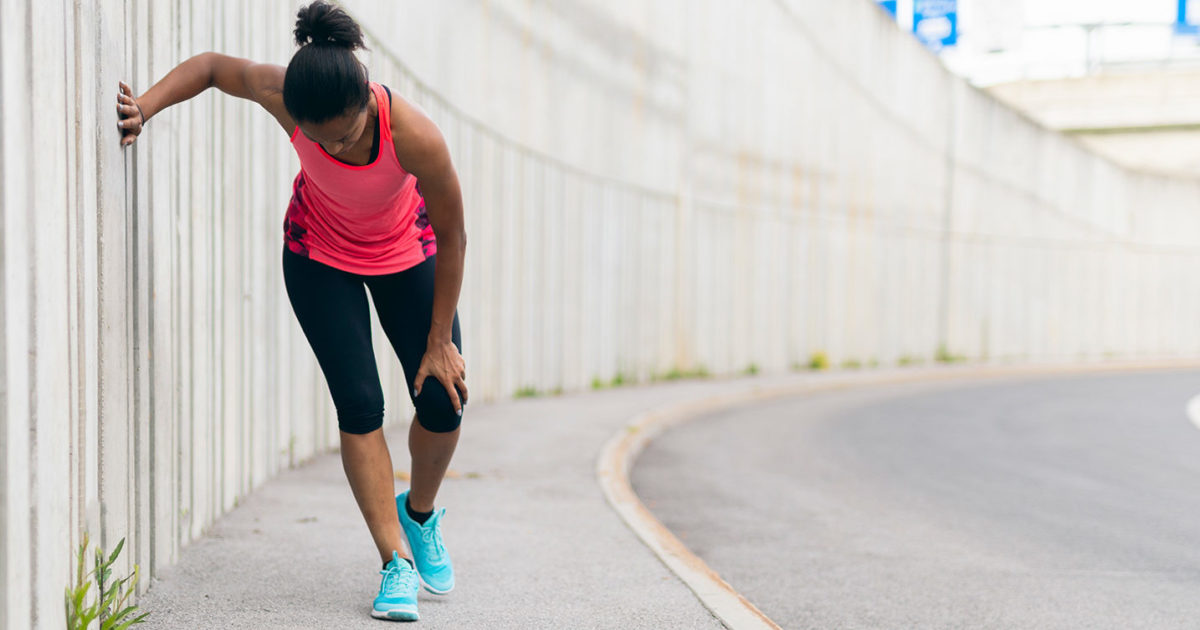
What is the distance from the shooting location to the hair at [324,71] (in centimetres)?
297

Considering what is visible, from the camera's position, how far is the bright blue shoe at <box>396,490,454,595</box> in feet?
12.8

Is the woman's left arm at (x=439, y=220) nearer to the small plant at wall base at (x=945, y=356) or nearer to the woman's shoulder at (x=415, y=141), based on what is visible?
the woman's shoulder at (x=415, y=141)

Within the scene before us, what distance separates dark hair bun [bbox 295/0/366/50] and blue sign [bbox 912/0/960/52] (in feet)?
91.5

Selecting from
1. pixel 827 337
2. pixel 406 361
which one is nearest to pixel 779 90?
pixel 827 337

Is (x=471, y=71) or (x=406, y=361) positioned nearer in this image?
(x=406, y=361)

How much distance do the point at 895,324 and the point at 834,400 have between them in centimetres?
725

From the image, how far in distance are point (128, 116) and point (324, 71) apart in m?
0.73

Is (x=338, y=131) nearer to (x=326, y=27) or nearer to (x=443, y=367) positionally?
(x=326, y=27)

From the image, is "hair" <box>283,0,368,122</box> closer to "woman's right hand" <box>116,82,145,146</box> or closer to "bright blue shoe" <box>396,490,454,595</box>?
"woman's right hand" <box>116,82,145,146</box>

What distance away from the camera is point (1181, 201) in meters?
29.1

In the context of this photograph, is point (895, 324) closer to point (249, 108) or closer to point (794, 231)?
point (794, 231)

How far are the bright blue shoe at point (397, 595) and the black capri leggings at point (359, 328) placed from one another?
1.47 feet

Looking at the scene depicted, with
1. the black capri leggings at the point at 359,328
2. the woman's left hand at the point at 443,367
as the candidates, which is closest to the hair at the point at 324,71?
the black capri leggings at the point at 359,328

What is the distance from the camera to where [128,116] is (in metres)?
3.32
